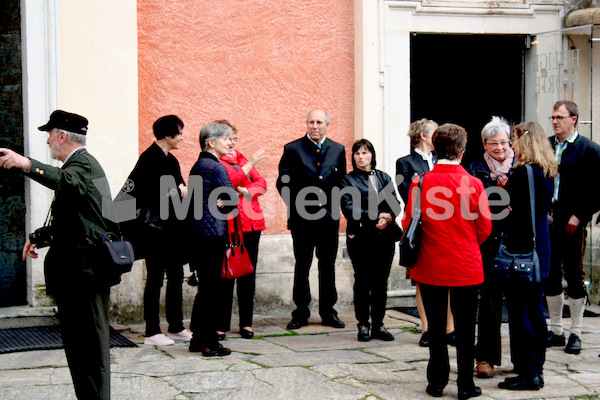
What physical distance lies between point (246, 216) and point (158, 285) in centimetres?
93

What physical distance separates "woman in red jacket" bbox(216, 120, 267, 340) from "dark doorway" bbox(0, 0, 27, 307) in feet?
6.53

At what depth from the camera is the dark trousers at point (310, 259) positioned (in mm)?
7406

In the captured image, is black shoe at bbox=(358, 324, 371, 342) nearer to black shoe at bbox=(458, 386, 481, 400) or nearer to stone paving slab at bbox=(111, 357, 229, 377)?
stone paving slab at bbox=(111, 357, 229, 377)

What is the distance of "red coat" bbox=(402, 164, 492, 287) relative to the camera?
16.8 feet

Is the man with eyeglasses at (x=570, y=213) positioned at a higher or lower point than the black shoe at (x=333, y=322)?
higher

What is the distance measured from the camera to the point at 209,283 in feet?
20.2

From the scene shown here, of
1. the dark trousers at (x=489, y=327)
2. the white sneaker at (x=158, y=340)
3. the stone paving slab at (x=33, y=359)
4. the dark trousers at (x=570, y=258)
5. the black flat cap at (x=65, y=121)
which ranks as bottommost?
the stone paving slab at (x=33, y=359)

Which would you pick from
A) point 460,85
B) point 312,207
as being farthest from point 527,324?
point 460,85

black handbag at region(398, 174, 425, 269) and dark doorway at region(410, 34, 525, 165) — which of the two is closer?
black handbag at region(398, 174, 425, 269)

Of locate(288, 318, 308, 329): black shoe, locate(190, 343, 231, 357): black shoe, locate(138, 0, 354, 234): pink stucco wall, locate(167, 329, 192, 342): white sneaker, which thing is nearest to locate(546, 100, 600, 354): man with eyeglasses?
locate(288, 318, 308, 329): black shoe

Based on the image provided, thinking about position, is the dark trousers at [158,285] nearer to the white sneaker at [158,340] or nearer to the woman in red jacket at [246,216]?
the white sneaker at [158,340]

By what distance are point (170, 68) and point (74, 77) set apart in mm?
932

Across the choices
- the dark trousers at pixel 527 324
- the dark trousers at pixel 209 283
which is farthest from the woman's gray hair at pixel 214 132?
the dark trousers at pixel 527 324

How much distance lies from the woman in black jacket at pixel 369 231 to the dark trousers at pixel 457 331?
1644mm
